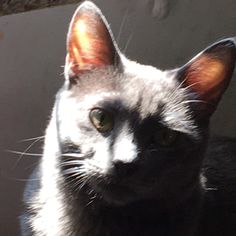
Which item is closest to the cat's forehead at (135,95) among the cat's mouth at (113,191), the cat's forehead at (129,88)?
the cat's forehead at (129,88)

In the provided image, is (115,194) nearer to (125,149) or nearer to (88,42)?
(125,149)

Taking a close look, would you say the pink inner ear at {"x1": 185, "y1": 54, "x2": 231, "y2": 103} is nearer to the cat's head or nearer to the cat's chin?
the cat's head

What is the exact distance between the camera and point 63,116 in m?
1.14

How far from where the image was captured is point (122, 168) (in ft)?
3.40

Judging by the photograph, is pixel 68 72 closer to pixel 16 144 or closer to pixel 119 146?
pixel 119 146

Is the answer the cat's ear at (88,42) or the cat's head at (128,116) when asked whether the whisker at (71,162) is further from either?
the cat's ear at (88,42)

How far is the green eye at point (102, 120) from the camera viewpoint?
109 centimetres

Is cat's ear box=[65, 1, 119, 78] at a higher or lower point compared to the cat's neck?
higher

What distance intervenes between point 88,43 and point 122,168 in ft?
0.78

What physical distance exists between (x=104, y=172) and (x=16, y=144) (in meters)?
0.54

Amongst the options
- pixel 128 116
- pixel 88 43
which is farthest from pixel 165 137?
pixel 88 43

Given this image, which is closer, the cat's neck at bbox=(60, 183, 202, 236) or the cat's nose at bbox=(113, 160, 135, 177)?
the cat's nose at bbox=(113, 160, 135, 177)

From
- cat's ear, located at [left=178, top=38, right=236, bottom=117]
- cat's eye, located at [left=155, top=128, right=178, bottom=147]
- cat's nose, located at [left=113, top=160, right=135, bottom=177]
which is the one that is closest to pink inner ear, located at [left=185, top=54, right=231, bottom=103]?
cat's ear, located at [left=178, top=38, right=236, bottom=117]

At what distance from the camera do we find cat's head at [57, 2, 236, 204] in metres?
1.07
